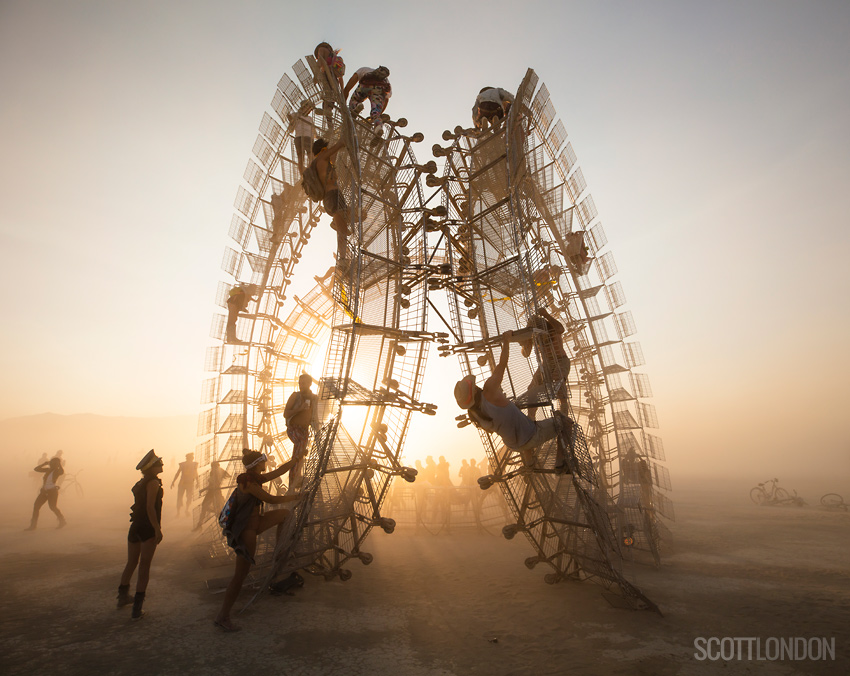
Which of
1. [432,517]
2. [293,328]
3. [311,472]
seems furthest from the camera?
[432,517]

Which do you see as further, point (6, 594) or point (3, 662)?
point (6, 594)

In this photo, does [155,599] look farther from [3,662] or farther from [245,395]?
[245,395]

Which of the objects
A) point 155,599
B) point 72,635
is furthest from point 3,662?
point 155,599

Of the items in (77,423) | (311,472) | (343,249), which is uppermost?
(343,249)

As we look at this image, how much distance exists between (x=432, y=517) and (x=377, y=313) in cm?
916

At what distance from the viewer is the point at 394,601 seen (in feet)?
21.0

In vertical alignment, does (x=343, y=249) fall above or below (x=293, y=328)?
above

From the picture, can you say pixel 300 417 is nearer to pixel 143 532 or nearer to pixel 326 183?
pixel 143 532

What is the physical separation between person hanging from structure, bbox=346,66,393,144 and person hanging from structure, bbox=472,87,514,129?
7.26ft

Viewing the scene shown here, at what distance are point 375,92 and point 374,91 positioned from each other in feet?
0.10

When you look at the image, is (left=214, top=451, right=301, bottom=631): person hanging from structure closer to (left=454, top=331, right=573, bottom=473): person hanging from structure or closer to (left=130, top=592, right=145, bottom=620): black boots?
(left=130, top=592, right=145, bottom=620): black boots

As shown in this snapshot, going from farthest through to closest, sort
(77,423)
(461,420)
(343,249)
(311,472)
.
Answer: (77,423) < (343,249) < (461,420) < (311,472)

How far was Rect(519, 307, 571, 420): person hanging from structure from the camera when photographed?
6840 millimetres

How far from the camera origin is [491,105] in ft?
31.0
